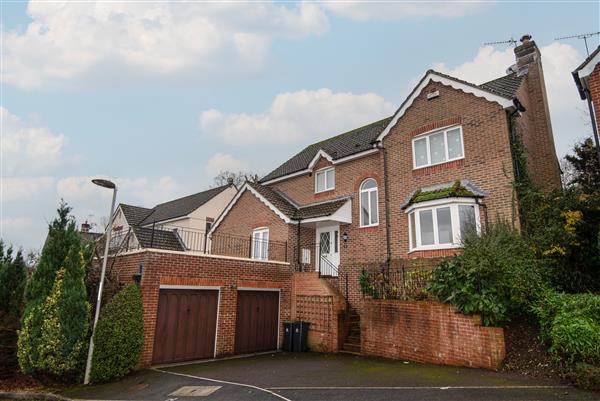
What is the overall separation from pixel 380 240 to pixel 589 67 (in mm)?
8555

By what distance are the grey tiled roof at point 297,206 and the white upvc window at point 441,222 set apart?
3.44 meters

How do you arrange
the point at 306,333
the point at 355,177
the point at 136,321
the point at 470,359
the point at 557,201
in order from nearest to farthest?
the point at 470,359 → the point at 136,321 → the point at 557,201 → the point at 306,333 → the point at 355,177

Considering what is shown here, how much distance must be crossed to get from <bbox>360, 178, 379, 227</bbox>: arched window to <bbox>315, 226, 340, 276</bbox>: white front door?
4.49 feet

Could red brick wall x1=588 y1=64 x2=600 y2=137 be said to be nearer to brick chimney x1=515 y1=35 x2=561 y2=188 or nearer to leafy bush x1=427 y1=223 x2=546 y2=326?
brick chimney x1=515 y1=35 x2=561 y2=188

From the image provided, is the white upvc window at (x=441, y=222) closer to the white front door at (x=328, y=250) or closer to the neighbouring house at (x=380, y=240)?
the neighbouring house at (x=380, y=240)

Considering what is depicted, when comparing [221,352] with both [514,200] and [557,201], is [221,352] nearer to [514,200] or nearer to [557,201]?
[514,200]

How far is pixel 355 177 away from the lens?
16969mm

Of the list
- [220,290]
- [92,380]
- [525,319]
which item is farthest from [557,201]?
[92,380]

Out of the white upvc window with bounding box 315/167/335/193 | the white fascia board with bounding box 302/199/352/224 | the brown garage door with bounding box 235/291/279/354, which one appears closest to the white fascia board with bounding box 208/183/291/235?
the white fascia board with bounding box 302/199/352/224

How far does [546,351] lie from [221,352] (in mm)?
9183

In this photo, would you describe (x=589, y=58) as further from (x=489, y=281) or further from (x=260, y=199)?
(x=260, y=199)

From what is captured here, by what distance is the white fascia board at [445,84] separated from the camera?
13.1 metres

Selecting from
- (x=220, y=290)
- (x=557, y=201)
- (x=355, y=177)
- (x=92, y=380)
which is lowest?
(x=92, y=380)

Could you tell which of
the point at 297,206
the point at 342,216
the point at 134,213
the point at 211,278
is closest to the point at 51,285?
the point at 211,278
